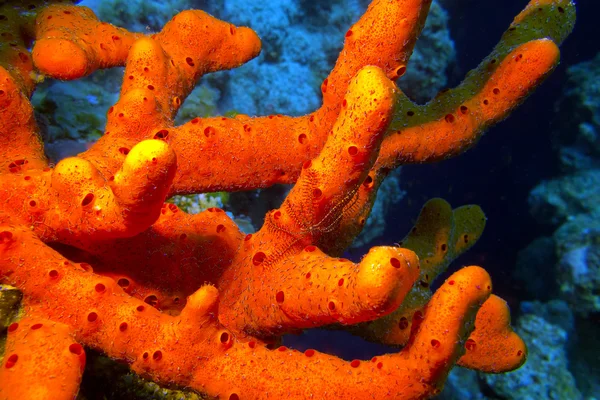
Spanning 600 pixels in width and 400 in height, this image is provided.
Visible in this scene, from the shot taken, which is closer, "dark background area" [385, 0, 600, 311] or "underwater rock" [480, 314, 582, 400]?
"underwater rock" [480, 314, 582, 400]

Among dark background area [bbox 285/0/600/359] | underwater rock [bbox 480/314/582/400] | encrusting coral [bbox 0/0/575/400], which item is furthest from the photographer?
dark background area [bbox 285/0/600/359]

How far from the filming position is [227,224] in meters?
2.19

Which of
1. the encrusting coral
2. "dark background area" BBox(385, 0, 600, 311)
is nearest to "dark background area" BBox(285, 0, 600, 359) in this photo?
"dark background area" BBox(385, 0, 600, 311)

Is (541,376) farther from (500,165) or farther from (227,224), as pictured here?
(227,224)

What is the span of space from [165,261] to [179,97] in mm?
962

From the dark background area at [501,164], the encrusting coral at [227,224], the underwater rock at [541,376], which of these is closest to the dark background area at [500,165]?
the dark background area at [501,164]

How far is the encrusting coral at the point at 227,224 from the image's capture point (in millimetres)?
1556

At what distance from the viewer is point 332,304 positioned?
157 cm

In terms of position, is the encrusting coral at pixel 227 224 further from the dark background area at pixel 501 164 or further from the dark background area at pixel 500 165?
the dark background area at pixel 501 164

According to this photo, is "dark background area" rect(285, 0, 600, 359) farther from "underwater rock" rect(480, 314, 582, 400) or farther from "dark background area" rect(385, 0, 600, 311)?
"underwater rock" rect(480, 314, 582, 400)

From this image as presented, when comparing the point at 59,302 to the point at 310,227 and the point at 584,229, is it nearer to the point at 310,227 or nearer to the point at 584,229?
the point at 310,227

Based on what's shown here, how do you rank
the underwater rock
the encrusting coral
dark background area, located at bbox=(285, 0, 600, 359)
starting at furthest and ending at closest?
1. dark background area, located at bbox=(285, 0, 600, 359)
2. the underwater rock
3. the encrusting coral

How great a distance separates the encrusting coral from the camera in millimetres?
1556

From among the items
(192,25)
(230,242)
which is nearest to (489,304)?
(230,242)
